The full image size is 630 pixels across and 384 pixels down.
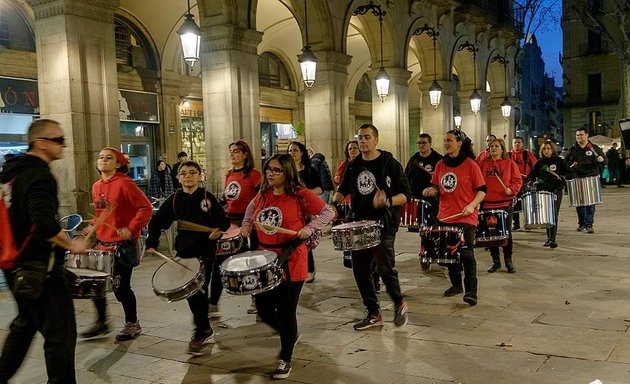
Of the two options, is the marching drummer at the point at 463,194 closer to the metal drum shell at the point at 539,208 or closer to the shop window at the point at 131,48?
the metal drum shell at the point at 539,208

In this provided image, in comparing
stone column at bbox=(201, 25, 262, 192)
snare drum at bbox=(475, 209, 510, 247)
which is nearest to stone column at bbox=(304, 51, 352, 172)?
stone column at bbox=(201, 25, 262, 192)

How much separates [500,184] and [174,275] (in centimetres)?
526

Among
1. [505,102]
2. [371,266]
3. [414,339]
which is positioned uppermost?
[505,102]

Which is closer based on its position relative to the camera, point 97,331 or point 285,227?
point 285,227

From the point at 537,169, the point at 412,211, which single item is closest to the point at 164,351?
the point at 412,211

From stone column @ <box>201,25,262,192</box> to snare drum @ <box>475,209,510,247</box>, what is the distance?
238 inches

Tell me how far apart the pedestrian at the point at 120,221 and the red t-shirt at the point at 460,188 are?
326cm

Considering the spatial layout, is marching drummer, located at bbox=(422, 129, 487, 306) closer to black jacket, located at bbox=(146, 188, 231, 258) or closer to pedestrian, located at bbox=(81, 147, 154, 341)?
black jacket, located at bbox=(146, 188, 231, 258)

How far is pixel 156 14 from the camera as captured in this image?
59.9ft

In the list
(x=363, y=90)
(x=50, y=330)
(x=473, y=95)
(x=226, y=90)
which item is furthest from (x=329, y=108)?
(x=363, y=90)

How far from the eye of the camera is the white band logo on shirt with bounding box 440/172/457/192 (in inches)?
269

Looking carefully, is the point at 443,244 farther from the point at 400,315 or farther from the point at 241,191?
the point at 241,191

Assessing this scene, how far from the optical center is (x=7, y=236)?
13.0 ft

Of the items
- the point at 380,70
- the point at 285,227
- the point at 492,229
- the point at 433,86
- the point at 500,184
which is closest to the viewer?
the point at 285,227
